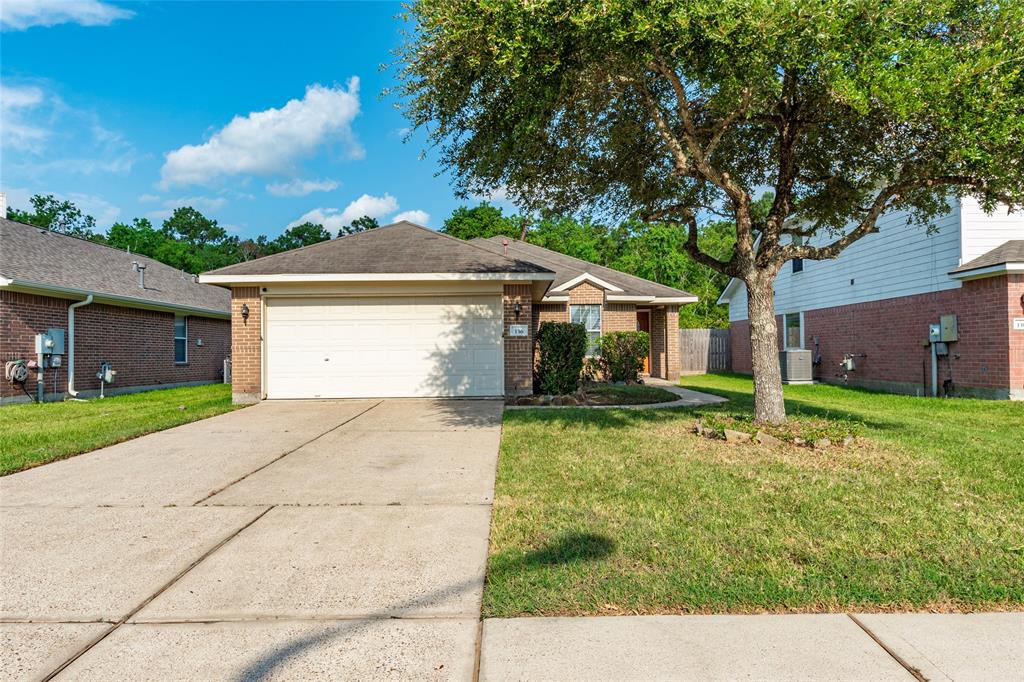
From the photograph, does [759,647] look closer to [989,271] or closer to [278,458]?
[278,458]

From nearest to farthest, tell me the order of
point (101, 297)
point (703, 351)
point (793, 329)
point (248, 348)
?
point (248, 348) → point (101, 297) → point (793, 329) → point (703, 351)

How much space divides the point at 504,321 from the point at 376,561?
8225 mm

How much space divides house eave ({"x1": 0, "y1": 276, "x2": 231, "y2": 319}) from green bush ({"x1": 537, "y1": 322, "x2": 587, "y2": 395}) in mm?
10686

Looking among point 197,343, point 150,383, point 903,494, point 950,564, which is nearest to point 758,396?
point 903,494

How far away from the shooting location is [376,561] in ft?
11.3

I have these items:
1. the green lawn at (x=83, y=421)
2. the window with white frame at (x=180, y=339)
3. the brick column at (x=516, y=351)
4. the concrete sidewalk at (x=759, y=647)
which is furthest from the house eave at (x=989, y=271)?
the window with white frame at (x=180, y=339)

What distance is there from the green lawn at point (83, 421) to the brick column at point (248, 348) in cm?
50

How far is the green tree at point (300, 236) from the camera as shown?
2173 inches

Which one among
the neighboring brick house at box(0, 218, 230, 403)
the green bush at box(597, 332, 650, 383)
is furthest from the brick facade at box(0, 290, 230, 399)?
Answer: the green bush at box(597, 332, 650, 383)

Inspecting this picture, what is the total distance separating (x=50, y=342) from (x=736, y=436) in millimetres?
14145

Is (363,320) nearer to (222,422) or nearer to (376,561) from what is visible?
(222,422)

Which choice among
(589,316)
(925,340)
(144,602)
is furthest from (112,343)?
(925,340)

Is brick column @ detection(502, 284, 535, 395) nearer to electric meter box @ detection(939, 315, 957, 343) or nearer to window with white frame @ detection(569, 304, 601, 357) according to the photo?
window with white frame @ detection(569, 304, 601, 357)

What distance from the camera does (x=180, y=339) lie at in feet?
55.2
